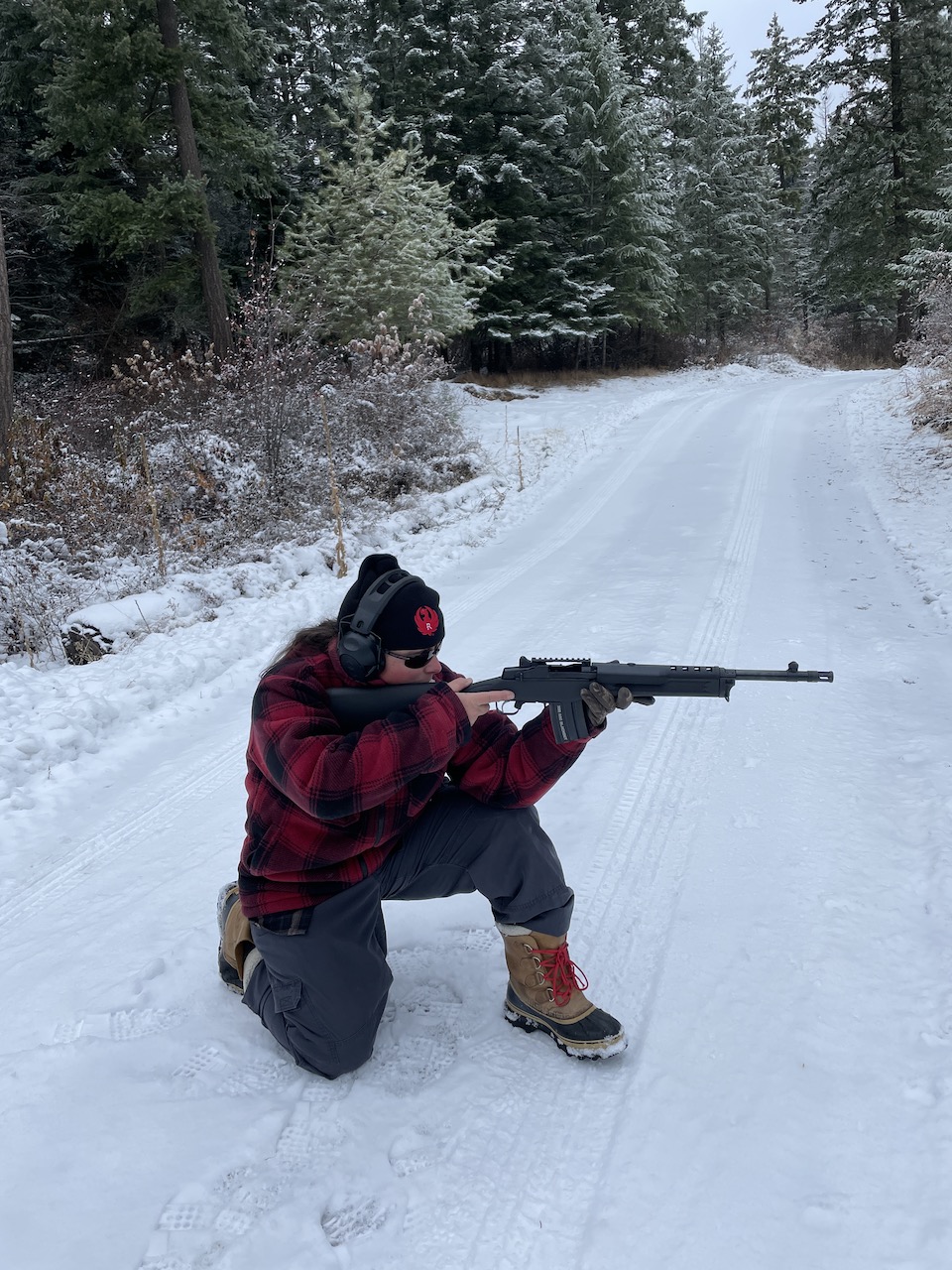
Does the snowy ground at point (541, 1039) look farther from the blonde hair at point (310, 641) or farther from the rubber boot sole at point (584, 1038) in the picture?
the blonde hair at point (310, 641)

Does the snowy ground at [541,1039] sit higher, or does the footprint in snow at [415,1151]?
the snowy ground at [541,1039]

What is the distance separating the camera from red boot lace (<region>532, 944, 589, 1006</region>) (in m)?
2.40

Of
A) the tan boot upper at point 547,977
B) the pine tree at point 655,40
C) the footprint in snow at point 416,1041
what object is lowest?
the footprint in snow at point 416,1041

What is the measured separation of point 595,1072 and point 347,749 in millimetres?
1229

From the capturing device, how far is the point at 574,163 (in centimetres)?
2356

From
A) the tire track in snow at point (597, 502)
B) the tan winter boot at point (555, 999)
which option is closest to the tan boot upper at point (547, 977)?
the tan winter boot at point (555, 999)

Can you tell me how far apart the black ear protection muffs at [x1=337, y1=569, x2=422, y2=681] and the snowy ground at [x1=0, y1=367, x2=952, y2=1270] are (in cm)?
119

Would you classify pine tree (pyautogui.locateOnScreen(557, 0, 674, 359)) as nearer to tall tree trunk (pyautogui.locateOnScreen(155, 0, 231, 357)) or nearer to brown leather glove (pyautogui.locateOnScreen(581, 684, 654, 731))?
tall tree trunk (pyautogui.locateOnScreen(155, 0, 231, 357))

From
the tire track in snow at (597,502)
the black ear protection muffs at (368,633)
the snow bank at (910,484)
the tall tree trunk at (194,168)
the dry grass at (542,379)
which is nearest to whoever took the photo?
the black ear protection muffs at (368,633)

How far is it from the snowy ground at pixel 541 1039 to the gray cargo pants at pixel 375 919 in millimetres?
185

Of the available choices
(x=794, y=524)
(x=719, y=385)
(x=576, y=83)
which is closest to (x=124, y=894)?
(x=794, y=524)

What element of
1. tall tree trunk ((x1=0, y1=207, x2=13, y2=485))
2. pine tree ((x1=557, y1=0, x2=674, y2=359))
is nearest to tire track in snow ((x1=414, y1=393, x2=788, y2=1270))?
tall tree trunk ((x1=0, y1=207, x2=13, y2=485))

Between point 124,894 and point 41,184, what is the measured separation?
17.1m

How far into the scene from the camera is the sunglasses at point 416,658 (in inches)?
88.7
